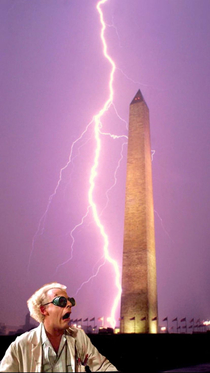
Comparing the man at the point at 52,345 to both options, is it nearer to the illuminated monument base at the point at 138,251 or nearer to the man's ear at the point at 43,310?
the man's ear at the point at 43,310

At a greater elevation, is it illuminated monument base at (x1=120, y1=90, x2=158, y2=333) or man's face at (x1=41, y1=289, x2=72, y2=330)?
illuminated monument base at (x1=120, y1=90, x2=158, y2=333)

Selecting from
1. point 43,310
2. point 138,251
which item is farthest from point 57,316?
point 138,251

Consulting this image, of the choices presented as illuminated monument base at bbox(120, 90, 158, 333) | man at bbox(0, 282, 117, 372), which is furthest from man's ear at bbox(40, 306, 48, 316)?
illuminated monument base at bbox(120, 90, 158, 333)

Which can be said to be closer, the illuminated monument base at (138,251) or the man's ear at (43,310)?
the man's ear at (43,310)

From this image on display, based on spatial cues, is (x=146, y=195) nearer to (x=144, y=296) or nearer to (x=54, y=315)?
(x=144, y=296)

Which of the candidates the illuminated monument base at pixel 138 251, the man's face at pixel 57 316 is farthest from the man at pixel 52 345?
the illuminated monument base at pixel 138 251

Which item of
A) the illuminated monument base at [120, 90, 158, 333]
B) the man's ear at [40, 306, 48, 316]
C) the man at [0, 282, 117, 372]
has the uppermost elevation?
the illuminated monument base at [120, 90, 158, 333]

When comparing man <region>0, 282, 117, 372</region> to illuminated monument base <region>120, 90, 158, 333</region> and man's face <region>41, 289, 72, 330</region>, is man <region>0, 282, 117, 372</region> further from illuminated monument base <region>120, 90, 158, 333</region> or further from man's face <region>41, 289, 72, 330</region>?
illuminated monument base <region>120, 90, 158, 333</region>
